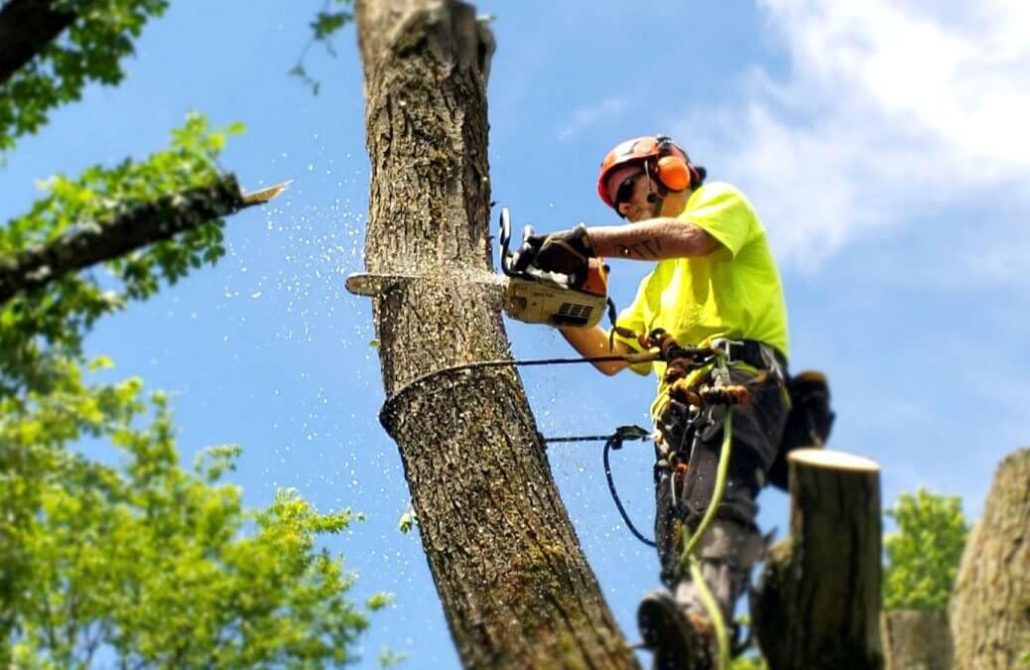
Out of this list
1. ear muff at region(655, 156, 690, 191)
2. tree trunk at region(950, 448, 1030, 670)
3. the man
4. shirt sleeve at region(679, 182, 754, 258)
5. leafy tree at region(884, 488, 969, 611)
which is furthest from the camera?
leafy tree at region(884, 488, 969, 611)

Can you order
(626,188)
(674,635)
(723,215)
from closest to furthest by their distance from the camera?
(674,635) → (723,215) → (626,188)

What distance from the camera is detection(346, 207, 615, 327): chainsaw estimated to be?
4.85 metres

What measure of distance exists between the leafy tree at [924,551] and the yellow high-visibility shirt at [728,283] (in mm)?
718

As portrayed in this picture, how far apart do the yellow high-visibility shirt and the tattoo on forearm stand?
0.12m

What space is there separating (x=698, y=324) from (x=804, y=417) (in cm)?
52

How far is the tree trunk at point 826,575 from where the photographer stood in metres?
2.97

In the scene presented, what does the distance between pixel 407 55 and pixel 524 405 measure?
135 centimetres

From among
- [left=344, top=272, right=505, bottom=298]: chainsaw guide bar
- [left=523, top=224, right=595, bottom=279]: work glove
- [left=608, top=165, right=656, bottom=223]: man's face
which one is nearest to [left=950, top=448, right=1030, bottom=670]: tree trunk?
[left=523, top=224, right=595, bottom=279]: work glove

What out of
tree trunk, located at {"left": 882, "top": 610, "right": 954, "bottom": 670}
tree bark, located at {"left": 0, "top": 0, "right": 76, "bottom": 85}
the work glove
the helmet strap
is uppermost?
the helmet strap

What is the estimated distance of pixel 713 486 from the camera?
13.1ft

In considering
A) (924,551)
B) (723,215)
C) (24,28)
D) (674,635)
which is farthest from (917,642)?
(924,551)

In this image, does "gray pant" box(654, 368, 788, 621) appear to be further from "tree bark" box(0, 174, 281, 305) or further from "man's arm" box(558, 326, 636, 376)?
"tree bark" box(0, 174, 281, 305)

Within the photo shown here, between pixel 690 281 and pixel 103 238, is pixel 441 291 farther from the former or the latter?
pixel 103 238

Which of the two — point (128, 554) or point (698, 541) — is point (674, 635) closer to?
point (698, 541)
